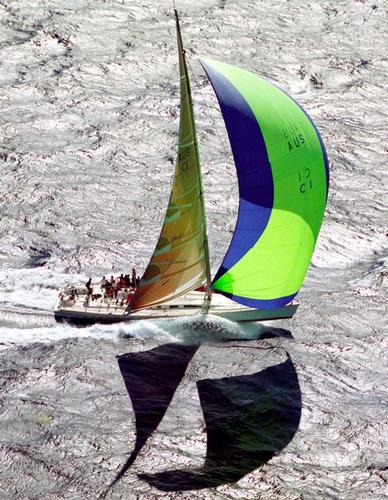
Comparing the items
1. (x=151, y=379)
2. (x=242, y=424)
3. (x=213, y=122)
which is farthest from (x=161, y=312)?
(x=213, y=122)

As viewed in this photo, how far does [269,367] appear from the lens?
43.3m

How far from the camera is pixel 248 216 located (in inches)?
1633

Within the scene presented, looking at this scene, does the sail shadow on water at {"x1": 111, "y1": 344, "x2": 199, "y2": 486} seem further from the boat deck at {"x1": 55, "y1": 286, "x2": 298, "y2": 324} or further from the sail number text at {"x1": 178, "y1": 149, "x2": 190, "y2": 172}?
the sail number text at {"x1": 178, "y1": 149, "x2": 190, "y2": 172}

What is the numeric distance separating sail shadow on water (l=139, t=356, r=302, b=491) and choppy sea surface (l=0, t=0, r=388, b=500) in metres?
0.08

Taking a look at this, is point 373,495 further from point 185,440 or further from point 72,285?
point 72,285

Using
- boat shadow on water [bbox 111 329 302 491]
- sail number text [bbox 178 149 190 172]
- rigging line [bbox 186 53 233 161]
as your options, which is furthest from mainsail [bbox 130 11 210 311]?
rigging line [bbox 186 53 233 161]

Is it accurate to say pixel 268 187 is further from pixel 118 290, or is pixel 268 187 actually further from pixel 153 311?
pixel 118 290

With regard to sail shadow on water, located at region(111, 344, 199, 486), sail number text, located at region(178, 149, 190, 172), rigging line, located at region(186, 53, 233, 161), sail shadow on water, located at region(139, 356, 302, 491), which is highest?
sail number text, located at region(178, 149, 190, 172)

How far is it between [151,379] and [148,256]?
10960 millimetres

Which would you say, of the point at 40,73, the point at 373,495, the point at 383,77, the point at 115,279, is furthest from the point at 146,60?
the point at 373,495

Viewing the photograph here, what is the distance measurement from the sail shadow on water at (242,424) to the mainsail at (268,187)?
3.31 metres

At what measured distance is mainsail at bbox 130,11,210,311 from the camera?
1719 inches

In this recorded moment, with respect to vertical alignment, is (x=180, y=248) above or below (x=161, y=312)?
above

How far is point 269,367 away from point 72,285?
35.4ft
